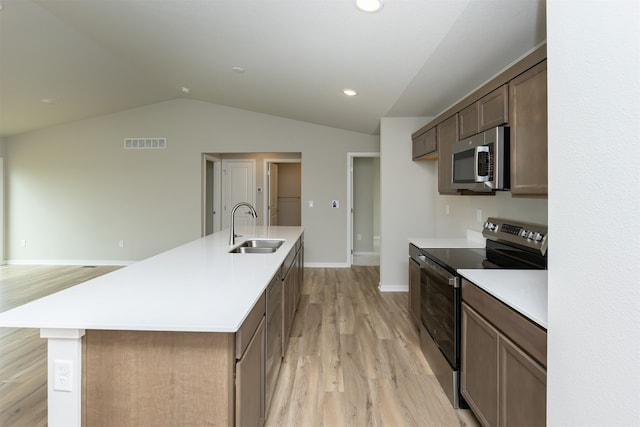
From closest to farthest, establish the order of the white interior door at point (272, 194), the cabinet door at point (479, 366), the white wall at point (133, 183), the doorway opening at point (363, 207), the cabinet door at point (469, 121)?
the cabinet door at point (479, 366), the cabinet door at point (469, 121), the white wall at point (133, 183), the doorway opening at point (363, 207), the white interior door at point (272, 194)

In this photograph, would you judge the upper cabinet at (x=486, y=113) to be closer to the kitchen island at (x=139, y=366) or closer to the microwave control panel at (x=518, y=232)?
the microwave control panel at (x=518, y=232)

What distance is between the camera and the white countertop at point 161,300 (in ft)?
3.78

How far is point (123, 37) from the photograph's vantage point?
3385 millimetres

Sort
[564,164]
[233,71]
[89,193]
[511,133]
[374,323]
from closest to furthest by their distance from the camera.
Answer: [564,164] → [511,133] → [374,323] → [233,71] → [89,193]

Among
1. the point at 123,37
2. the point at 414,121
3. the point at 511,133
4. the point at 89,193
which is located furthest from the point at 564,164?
the point at 89,193

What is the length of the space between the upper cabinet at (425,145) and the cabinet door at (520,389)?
94.4 inches

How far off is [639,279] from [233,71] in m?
4.03

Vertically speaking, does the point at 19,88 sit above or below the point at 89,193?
above

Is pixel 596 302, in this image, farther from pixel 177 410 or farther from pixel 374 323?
pixel 374 323

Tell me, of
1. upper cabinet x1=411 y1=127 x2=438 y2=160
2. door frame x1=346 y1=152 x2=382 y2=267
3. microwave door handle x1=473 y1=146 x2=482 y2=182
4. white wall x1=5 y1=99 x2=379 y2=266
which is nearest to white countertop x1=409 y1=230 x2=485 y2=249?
microwave door handle x1=473 y1=146 x2=482 y2=182

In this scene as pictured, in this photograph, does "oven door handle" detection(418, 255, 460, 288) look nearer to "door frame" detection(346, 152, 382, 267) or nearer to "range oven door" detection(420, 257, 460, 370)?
"range oven door" detection(420, 257, 460, 370)

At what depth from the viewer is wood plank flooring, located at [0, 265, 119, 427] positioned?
1.92 metres

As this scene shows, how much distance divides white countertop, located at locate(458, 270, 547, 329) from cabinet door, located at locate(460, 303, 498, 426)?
0.18m

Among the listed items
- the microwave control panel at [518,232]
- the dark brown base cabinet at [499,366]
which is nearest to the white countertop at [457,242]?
the microwave control panel at [518,232]
